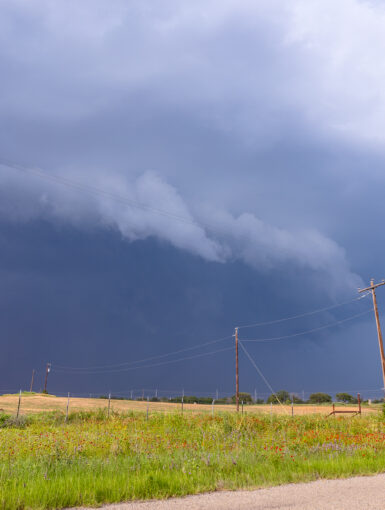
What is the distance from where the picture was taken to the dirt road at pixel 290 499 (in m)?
6.27

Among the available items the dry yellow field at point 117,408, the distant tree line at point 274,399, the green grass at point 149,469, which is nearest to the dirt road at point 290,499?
the green grass at point 149,469

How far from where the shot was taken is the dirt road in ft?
20.6

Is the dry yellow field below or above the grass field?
above

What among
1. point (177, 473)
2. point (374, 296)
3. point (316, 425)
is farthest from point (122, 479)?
point (374, 296)

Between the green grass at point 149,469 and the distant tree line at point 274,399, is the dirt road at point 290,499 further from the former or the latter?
the distant tree line at point 274,399

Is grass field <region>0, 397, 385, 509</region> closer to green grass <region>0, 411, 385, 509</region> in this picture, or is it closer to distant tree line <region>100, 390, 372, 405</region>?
green grass <region>0, 411, 385, 509</region>

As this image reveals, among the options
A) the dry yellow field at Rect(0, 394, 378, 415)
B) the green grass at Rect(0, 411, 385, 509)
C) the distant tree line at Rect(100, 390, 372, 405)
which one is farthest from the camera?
the distant tree line at Rect(100, 390, 372, 405)

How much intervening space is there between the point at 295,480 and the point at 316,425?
14.6 metres

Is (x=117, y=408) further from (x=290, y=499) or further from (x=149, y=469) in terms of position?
(x=290, y=499)

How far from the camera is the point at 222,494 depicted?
23.4 ft

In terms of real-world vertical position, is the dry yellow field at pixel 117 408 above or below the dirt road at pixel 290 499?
above

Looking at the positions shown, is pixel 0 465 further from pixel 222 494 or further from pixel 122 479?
pixel 222 494

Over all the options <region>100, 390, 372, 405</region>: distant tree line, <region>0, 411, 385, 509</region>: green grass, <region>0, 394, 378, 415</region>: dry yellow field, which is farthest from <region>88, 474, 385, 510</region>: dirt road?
<region>100, 390, 372, 405</region>: distant tree line

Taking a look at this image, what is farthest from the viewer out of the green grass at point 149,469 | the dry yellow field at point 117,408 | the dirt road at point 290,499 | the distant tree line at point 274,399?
the distant tree line at point 274,399
